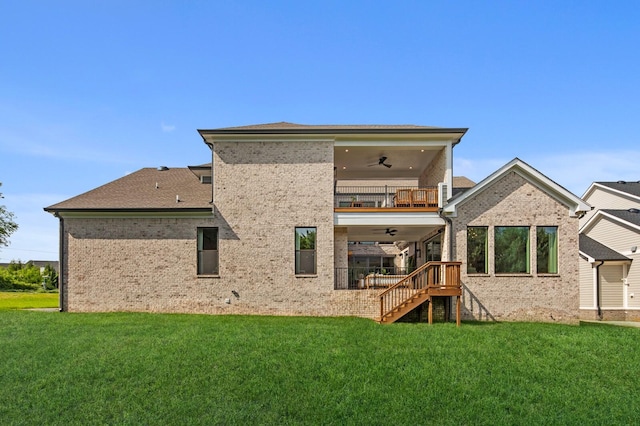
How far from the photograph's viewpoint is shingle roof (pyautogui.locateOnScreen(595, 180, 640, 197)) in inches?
1123

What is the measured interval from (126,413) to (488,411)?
6683 mm

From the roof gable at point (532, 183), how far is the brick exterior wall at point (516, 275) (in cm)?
16

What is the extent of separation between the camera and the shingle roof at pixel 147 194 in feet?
61.9

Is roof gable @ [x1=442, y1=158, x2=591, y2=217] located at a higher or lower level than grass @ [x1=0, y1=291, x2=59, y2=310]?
higher

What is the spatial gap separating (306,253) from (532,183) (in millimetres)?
8800

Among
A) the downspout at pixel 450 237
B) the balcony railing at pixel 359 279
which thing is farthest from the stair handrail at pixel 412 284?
the balcony railing at pixel 359 279

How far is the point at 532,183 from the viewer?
18312mm

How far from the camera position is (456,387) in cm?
1014

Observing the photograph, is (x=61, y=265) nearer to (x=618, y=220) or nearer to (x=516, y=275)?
(x=516, y=275)

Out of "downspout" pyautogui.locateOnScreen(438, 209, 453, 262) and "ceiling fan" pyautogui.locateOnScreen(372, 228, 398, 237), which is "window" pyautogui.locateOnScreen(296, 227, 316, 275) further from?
"downspout" pyautogui.locateOnScreen(438, 209, 453, 262)

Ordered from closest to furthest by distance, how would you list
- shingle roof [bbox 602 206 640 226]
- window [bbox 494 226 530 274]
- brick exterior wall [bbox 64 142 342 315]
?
window [bbox 494 226 530 274]
brick exterior wall [bbox 64 142 342 315]
shingle roof [bbox 602 206 640 226]

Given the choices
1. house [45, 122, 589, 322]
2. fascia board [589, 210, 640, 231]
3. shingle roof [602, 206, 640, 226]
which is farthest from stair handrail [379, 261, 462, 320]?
shingle roof [602, 206, 640, 226]

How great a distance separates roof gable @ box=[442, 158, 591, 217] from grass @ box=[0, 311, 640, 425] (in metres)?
5.00

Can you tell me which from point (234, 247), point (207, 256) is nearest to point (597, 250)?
point (234, 247)
